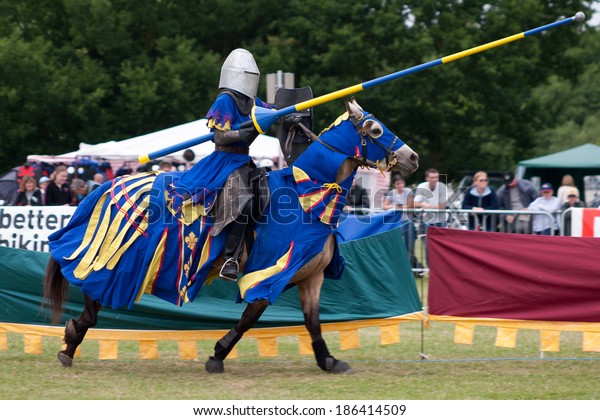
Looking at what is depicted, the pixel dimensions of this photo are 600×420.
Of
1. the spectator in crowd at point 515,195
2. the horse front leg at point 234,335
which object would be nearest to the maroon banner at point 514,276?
the horse front leg at point 234,335

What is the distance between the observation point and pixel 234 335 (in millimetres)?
7227

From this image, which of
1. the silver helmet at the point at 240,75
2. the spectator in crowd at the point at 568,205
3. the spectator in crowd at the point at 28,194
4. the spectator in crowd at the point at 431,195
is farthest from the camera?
the spectator in crowd at the point at 28,194

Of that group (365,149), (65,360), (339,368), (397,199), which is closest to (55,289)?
(65,360)

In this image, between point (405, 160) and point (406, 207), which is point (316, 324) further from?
A: point (406, 207)

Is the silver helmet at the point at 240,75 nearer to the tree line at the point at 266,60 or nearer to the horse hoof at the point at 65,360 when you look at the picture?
the horse hoof at the point at 65,360

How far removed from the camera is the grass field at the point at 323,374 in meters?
6.38

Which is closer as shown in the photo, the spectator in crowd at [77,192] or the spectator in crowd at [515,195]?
the spectator in crowd at [77,192]

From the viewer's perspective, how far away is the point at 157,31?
24938 mm

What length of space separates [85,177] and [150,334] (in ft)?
29.5

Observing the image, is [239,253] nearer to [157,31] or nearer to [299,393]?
[299,393]

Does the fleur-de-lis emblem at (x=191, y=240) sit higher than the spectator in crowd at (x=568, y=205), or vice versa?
the spectator in crowd at (x=568, y=205)

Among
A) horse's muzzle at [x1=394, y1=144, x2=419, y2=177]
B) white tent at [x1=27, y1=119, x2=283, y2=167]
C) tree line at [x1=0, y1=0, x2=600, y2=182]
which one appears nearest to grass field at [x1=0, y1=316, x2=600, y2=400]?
horse's muzzle at [x1=394, y1=144, x2=419, y2=177]

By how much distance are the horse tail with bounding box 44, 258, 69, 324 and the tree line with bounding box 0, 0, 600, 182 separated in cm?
1620

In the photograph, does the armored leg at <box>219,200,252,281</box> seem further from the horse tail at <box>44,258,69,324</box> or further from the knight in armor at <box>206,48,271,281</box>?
the horse tail at <box>44,258,69,324</box>
